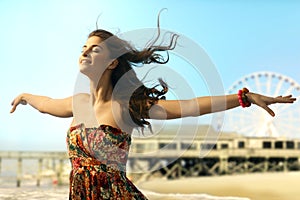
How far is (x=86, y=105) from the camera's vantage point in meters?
3.01

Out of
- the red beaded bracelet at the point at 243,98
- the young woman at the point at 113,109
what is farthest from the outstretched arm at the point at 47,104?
the red beaded bracelet at the point at 243,98

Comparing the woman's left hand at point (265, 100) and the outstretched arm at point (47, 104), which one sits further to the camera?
the outstretched arm at point (47, 104)

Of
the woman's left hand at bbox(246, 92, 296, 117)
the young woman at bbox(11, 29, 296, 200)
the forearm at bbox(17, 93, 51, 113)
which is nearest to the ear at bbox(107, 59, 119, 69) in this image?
the young woman at bbox(11, 29, 296, 200)

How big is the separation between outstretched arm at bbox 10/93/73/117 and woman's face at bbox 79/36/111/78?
38cm

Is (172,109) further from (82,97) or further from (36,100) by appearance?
(36,100)

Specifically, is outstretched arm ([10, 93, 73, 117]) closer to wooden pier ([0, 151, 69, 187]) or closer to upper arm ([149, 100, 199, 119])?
upper arm ([149, 100, 199, 119])

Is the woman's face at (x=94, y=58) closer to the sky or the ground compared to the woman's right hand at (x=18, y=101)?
closer to the sky

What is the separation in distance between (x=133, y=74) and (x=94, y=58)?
245 mm

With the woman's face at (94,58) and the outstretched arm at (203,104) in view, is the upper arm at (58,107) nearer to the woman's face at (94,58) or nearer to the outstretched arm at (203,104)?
the woman's face at (94,58)

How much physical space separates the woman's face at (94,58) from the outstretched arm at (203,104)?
14.1 inches

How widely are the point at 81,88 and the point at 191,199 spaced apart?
3371 millimetres

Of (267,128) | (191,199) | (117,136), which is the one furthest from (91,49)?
(267,128)

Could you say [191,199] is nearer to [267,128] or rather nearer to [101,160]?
[101,160]

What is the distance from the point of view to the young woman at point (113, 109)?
278 centimetres
